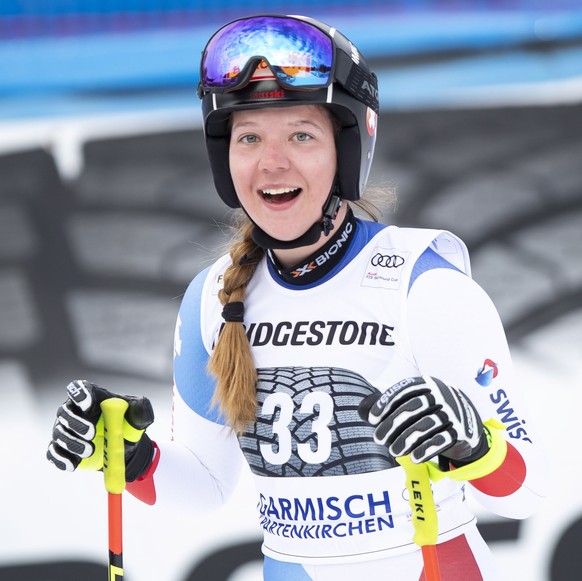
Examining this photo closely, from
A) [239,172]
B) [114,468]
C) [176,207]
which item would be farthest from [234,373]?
[176,207]

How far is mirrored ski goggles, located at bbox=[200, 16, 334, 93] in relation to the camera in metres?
2.02

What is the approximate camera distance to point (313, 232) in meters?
2.09

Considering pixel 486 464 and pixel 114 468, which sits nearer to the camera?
pixel 486 464

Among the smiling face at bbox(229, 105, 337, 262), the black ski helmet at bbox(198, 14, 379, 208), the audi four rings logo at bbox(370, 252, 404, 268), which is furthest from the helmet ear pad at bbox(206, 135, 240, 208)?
the audi four rings logo at bbox(370, 252, 404, 268)

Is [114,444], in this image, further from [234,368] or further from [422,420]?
[422,420]

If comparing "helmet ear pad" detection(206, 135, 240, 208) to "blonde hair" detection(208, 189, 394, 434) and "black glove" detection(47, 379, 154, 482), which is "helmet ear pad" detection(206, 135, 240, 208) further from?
"black glove" detection(47, 379, 154, 482)

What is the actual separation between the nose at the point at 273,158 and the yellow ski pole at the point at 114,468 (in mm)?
528

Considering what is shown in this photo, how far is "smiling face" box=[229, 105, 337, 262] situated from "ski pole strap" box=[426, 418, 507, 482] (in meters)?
0.56

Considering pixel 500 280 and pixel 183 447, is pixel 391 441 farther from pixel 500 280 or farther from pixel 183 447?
pixel 500 280

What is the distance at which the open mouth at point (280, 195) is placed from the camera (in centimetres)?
205

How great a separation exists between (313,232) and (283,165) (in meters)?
0.15

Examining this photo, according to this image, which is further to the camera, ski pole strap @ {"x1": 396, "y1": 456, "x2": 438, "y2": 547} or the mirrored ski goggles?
the mirrored ski goggles

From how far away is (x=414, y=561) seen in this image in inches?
79.7

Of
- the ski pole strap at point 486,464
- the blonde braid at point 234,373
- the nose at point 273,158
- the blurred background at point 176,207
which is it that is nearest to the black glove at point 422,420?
the ski pole strap at point 486,464
